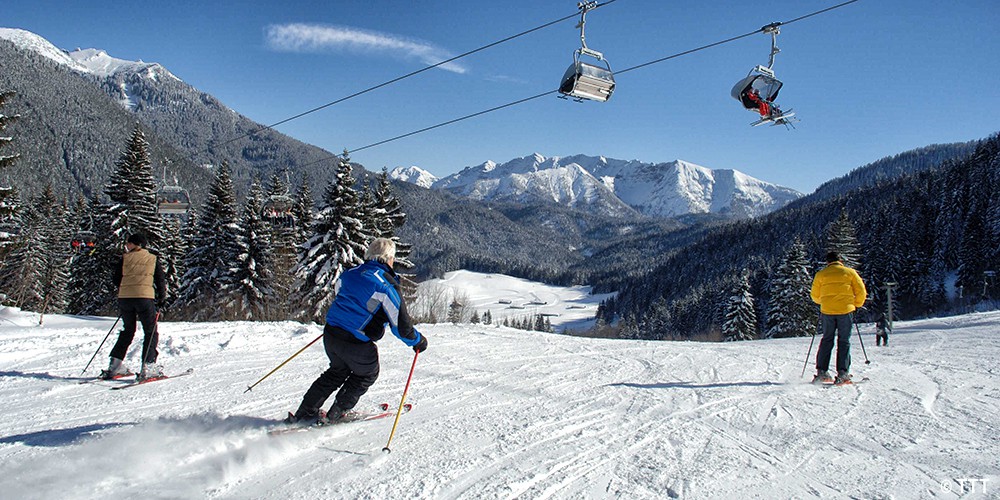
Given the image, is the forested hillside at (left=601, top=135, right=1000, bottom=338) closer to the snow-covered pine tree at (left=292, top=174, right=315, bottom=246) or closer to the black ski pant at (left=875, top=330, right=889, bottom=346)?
the black ski pant at (left=875, top=330, right=889, bottom=346)

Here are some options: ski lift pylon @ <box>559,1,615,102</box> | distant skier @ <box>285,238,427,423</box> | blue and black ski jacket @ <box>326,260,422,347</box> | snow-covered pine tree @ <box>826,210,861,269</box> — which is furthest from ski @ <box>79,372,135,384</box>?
snow-covered pine tree @ <box>826,210,861,269</box>

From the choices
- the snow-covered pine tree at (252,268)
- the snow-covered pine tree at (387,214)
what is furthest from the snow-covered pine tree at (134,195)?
the snow-covered pine tree at (387,214)

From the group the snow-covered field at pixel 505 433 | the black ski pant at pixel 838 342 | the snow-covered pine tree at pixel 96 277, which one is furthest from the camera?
the snow-covered pine tree at pixel 96 277

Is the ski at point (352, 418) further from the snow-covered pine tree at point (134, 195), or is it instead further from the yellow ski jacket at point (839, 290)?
the snow-covered pine tree at point (134, 195)

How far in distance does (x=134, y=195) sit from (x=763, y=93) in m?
30.3

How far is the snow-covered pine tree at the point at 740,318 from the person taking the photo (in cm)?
3769

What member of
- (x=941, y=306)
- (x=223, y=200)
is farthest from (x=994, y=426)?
(x=941, y=306)

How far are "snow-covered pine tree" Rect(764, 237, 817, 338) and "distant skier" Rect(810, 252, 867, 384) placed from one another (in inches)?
1247

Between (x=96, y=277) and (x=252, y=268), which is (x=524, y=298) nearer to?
(x=252, y=268)

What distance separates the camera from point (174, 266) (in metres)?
30.0

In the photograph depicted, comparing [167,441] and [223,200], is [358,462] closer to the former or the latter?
[167,441]

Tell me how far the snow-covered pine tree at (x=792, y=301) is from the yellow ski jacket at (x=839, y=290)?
31.7 m

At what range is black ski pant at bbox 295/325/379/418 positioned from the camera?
441 cm

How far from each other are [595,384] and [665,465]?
119 inches
